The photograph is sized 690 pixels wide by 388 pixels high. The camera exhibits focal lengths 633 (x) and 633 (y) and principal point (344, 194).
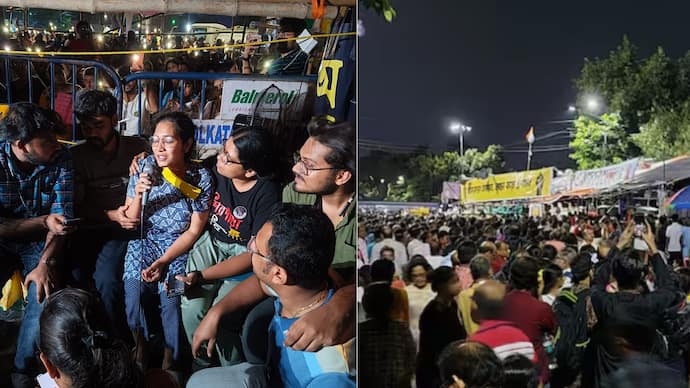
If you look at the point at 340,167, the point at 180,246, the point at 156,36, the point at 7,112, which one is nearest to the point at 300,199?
the point at 340,167

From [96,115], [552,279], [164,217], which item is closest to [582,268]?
[552,279]

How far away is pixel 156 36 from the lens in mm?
2732

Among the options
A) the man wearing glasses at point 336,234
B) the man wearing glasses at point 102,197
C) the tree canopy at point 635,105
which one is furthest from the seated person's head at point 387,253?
the man wearing glasses at point 102,197

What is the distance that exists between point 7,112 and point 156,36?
27.4 inches

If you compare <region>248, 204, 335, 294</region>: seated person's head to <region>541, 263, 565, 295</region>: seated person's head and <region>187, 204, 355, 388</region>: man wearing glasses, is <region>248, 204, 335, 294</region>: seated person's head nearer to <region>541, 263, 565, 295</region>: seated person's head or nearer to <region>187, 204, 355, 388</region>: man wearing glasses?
<region>187, 204, 355, 388</region>: man wearing glasses

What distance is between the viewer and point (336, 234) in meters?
2.79

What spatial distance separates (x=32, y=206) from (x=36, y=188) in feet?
0.26

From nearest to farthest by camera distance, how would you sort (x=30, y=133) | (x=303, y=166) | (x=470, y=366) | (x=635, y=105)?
(x=30, y=133), (x=303, y=166), (x=470, y=366), (x=635, y=105)

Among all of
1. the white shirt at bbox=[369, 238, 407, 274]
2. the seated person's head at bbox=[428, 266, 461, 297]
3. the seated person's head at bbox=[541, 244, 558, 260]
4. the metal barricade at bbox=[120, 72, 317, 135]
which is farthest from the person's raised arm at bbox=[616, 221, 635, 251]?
the metal barricade at bbox=[120, 72, 317, 135]

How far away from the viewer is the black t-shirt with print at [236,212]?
2740 mm

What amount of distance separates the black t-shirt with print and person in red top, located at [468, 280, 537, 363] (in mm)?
1197

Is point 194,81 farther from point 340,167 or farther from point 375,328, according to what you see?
point 375,328

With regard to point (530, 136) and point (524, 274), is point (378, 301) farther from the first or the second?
point (530, 136)

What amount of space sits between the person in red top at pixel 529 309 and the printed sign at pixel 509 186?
1.14ft
